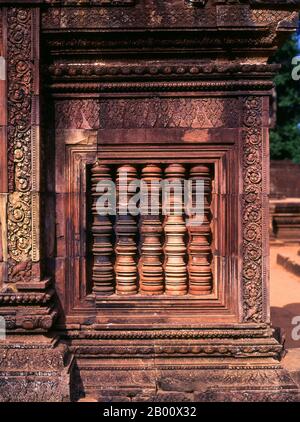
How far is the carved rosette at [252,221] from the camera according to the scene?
4.40 metres

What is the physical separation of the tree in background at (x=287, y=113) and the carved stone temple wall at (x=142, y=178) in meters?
26.0

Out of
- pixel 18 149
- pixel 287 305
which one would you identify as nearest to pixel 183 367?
pixel 18 149

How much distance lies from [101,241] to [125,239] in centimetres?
25

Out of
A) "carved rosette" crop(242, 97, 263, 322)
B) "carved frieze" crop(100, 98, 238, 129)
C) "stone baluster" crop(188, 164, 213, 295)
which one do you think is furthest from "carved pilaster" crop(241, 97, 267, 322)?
"stone baluster" crop(188, 164, 213, 295)

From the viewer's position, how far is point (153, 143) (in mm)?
4453

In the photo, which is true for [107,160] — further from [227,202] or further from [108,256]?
[227,202]

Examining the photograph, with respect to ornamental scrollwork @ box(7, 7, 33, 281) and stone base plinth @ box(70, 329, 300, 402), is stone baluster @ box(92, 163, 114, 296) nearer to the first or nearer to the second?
stone base plinth @ box(70, 329, 300, 402)

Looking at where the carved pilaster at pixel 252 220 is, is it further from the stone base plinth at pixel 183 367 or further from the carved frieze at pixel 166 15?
the carved frieze at pixel 166 15

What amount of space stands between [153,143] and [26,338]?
2187mm

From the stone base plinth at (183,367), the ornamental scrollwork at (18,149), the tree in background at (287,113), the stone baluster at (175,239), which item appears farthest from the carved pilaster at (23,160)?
the tree in background at (287,113)

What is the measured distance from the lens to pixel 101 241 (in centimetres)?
458

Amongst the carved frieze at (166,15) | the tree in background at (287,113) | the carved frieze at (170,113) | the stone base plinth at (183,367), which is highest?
the tree in background at (287,113)

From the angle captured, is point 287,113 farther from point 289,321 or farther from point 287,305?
point 289,321
